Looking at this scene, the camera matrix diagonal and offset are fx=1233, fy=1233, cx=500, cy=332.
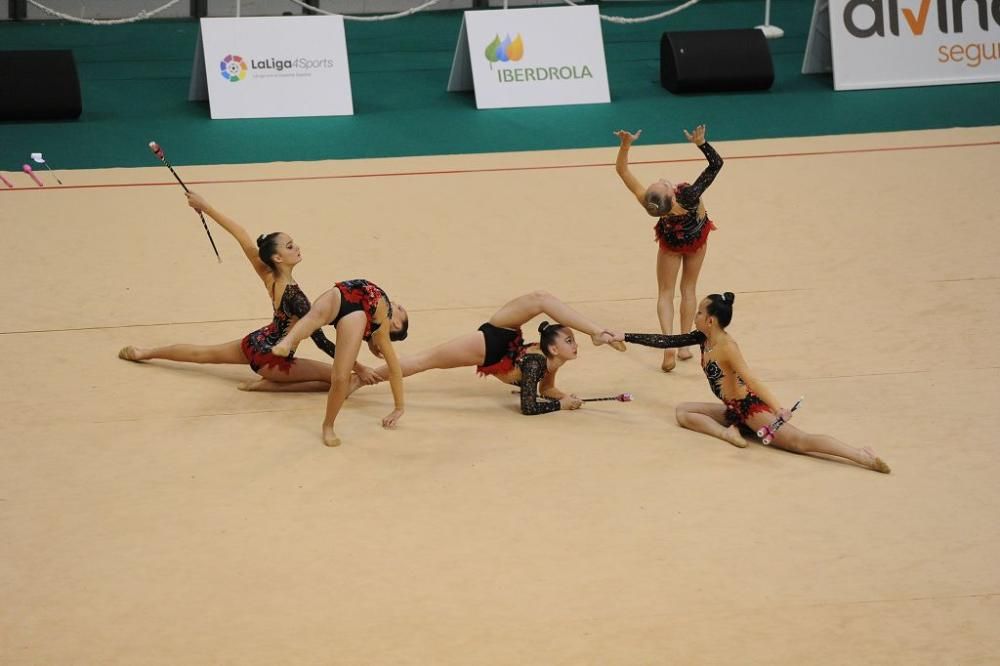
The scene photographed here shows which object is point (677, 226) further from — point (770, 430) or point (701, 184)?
point (770, 430)

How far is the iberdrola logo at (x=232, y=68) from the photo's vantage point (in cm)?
1103

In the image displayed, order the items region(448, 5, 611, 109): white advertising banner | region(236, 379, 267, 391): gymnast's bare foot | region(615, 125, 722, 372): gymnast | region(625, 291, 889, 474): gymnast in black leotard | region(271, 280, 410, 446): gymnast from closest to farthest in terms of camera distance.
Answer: region(625, 291, 889, 474): gymnast in black leotard → region(271, 280, 410, 446): gymnast → region(236, 379, 267, 391): gymnast's bare foot → region(615, 125, 722, 372): gymnast → region(448, 5, 611, 109): white advertising banner

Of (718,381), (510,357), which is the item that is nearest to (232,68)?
(510,357)

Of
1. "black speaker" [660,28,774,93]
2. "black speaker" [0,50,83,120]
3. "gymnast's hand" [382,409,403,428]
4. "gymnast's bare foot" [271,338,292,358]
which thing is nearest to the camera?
"gymnast's bare foot" [271,338,292,358]

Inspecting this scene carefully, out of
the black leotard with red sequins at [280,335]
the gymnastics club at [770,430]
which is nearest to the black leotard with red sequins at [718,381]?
the gymnastics club at [770,430]

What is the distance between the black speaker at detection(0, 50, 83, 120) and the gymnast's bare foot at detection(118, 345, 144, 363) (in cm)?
476

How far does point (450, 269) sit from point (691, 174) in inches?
104

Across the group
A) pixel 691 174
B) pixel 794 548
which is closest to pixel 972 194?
pixel 691 174

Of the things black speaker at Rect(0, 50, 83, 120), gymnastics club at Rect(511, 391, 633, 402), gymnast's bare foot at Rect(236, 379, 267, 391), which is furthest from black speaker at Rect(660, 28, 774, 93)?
gymnast's bare foot at Rect(236, 379, 267, 391)

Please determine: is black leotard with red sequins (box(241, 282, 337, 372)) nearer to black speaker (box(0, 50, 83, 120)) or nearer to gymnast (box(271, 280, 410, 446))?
gymnast (box(271, 280, 410, 446))

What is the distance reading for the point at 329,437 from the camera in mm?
5875

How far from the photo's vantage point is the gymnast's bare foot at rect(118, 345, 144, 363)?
264 inches

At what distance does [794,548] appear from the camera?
507 cm

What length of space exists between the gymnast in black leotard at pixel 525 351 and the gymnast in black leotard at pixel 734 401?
0.49 meters
